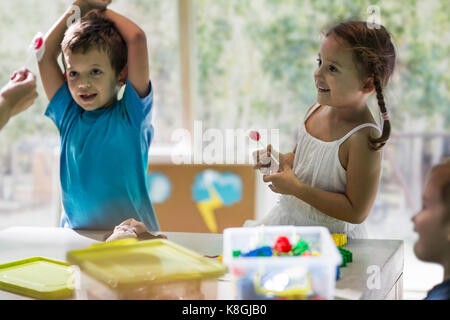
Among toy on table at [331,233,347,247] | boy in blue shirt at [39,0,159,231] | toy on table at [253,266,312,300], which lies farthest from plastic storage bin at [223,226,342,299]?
boy in blue shirt at [39,0,159,231]

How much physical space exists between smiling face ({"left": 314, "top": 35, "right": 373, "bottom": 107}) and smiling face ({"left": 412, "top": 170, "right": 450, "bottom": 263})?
202 millimetres

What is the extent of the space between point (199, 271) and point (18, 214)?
143 cm

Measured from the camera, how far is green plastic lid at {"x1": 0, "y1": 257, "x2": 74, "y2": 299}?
0.52 m

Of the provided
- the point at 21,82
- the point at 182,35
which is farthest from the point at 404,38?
the point at 21,82

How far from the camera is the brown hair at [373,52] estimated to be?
2.14 feet

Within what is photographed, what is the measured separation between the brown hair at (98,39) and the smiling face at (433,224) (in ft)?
1.54

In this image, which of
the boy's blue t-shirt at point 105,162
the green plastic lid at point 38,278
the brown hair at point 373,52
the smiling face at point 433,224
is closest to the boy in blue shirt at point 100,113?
the boy's blue t-shirt at point 105,162

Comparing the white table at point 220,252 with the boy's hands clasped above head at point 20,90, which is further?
the boy's hands clasped above head at point 20,90

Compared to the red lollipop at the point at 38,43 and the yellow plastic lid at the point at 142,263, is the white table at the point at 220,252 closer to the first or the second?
the yellow plastic lid at the point at 142,263

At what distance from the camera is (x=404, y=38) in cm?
127

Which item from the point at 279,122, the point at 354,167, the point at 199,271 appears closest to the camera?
the point at 199,271

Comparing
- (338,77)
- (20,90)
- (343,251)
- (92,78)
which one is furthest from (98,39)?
(343,251)
